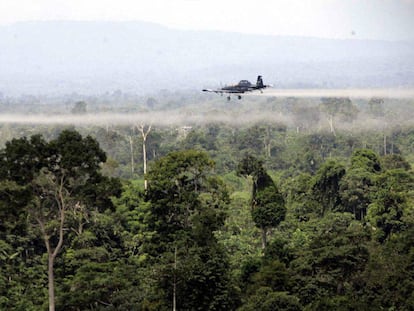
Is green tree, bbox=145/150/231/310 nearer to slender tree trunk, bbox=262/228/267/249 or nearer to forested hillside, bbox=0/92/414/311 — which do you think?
forested hillside, bbox=0/92/414/311

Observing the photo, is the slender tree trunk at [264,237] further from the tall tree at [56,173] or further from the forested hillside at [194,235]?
the tall tree at [56,173]

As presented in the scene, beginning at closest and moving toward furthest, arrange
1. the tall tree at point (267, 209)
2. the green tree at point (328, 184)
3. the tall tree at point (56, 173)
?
the tall tree at point (56, 173) < the tall tree at point (267, 209) < the green tree at point (328, 184)

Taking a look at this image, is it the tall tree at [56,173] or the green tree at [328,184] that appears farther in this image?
the green tree at [328,184]

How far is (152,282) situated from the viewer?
22.8 metres

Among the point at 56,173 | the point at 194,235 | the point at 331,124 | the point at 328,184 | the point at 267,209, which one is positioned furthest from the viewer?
the point at 331,124

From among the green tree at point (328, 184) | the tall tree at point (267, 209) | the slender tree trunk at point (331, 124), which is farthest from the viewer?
the slender tree trunk at point (331, 124)

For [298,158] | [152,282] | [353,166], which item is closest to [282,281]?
[152,282]

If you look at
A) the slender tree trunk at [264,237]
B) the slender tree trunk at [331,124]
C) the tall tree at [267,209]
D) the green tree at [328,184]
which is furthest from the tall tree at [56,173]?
the slender tree trunk at [331,124]

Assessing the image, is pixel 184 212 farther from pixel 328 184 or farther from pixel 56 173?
pixel 328 184

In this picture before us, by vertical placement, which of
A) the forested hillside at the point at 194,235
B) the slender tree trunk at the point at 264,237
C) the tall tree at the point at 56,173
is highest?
the tall tree at the point at 56,173

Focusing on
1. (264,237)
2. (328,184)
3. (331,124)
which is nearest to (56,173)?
(264,237)

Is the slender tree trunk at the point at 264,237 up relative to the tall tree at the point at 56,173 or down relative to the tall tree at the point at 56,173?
down

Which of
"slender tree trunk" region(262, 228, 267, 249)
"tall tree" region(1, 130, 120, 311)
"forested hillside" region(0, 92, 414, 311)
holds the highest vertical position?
"tall tree" region(1, 130, 120, 311)

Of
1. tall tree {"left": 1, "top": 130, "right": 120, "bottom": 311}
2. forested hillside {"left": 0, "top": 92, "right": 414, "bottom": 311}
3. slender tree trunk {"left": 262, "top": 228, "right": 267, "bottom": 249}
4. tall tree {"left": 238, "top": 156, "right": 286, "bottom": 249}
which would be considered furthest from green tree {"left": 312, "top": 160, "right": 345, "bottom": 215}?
tall tree {"left": 1, "top": 130, "right": 120, "bottom": 311}
